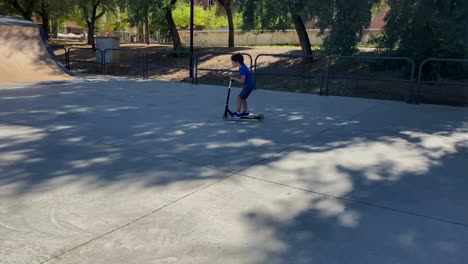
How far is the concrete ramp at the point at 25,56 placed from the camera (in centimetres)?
1277

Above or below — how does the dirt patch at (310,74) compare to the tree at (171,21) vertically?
below

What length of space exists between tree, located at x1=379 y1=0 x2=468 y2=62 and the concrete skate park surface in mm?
4275

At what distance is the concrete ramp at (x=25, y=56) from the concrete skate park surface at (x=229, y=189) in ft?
19.4

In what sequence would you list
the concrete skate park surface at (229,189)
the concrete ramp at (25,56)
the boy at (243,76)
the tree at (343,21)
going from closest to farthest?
the concrete skate park surface at (229,189) < the boy at (243,76) < the tree at (343,21) < the concrete ramp at (25,56)

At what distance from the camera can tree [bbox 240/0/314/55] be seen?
13.5 meters

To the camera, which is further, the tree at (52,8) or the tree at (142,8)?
the tree at (52,8)

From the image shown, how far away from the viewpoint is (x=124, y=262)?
2.65 m

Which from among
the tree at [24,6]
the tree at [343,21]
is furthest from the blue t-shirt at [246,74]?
the tree at [24,6]

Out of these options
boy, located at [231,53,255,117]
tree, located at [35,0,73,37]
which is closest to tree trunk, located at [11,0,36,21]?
tree, located at [35,0,73,37]

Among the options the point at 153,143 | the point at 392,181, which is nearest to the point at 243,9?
the point at 153,143

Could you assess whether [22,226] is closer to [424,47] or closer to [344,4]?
Answer: [344,4]

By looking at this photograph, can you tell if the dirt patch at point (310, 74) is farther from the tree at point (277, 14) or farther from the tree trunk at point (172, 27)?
the tree at point (277, 14)

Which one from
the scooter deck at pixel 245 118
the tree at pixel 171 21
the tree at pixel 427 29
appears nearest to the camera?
the scooter deck at pixel 245 118

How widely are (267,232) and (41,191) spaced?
2156 millimetres
